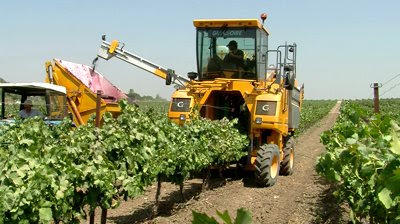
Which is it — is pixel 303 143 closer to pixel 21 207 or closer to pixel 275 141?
pixel 275 141

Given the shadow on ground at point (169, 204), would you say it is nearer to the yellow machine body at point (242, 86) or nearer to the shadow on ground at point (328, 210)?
the yellow machine body at point (242, 86)

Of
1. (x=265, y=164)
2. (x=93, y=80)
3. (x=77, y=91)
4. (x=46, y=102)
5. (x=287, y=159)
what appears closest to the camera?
(x=265, y=164)

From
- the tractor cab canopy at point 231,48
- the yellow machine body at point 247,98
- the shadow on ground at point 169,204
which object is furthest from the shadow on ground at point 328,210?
the tractor cab canopy at point 231,48

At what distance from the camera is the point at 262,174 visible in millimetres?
9445

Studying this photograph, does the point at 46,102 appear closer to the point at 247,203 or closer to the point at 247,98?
the point at 247,98

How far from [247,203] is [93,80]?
22.5ft

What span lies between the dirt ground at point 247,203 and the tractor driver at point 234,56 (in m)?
2.37

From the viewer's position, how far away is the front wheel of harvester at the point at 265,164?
9438 mm

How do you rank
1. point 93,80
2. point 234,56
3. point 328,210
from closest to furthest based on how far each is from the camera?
point 328,210 → point 234,56 → point 93,80

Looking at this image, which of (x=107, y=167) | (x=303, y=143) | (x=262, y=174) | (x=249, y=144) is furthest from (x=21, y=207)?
(x=303, y=143)

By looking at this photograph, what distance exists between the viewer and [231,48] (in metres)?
10.6

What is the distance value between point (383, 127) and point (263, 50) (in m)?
6.28

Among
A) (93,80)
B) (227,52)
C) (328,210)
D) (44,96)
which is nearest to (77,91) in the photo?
(93,80)

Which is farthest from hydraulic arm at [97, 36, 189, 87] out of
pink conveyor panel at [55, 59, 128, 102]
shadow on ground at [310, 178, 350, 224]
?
shadow on ground at [310, 178, 350, 224]
